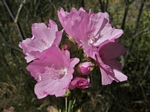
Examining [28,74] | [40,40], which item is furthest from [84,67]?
[28,74]

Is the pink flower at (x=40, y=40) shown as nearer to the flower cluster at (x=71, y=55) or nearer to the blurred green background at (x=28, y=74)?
the flower cluster at (x=71, y=55)

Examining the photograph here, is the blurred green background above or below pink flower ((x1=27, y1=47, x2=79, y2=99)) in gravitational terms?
below

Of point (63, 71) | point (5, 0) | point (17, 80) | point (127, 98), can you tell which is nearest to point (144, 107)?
point (127, 98)

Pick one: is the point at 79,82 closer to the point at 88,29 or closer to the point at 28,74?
the point at 88,29

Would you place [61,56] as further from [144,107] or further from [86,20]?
[144,107]

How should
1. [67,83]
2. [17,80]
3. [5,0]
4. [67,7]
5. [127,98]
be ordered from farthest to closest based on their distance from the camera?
[127,98]
[17,80]
[67,7]
[5,0]
[67,83]

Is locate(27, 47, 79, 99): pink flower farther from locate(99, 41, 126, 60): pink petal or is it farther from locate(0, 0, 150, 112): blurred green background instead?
locate(0, 0, 150, 112): blurred green background

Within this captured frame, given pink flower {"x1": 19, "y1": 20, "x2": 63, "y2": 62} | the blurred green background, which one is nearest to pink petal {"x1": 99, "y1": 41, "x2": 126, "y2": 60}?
pink flower {"x1": 19, "y1": 20, "x2": 63, "y2": 62}

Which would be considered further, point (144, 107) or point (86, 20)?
point (144, 107)

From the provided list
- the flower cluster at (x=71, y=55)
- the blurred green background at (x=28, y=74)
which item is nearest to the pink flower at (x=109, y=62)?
the flower cluster at (x=71, y=55)
